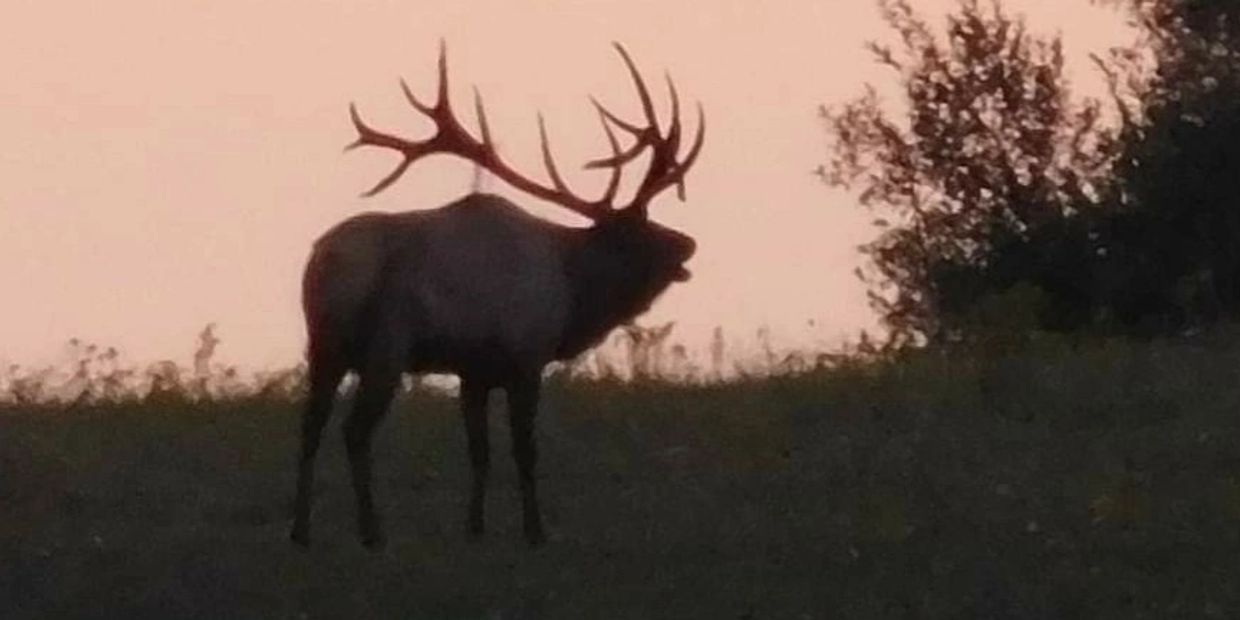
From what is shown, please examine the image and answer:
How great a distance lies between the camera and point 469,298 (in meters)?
15.1

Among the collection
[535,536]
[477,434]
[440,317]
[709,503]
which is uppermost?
[440,317]

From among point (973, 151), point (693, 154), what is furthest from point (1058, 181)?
point (693, 154)

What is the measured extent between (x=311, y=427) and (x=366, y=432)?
0.80 ft

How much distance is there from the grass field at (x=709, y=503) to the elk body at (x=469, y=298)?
1.32ft

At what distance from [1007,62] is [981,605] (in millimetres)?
21878

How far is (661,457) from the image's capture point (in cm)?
1759

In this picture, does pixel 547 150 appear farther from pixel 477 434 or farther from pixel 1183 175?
pixel 1183 175

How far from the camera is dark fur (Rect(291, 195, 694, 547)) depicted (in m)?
14.9

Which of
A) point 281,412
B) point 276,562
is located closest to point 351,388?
point 281,412

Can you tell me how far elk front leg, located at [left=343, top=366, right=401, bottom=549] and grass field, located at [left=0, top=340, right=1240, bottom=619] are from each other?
0.19 meters

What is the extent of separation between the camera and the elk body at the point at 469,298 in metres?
14.9

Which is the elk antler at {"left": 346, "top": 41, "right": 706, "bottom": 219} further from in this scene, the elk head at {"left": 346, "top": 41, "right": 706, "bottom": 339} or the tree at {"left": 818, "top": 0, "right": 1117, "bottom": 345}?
the tree at {"left": 818, "top": 0, "right": 1117, "bottom": 345}

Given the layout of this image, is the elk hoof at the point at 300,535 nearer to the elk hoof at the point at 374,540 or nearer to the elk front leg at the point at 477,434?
the elk hoof at the point at 374,540

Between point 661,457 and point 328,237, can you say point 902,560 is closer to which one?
point 328,237
